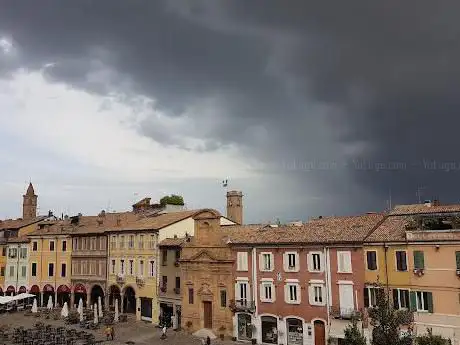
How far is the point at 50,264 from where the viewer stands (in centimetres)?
7500

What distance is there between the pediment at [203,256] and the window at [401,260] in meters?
19.1

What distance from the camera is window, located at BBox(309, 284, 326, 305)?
147 feet

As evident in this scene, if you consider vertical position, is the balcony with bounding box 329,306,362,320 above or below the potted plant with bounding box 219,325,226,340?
above

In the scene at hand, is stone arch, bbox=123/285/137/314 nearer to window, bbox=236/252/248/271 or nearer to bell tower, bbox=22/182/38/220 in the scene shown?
window, bbox=236/252/248/271

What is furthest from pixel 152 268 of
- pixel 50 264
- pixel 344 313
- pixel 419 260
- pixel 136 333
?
pixel 419 260

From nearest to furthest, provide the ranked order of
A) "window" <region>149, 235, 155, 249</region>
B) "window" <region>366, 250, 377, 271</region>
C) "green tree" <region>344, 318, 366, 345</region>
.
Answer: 1. "green tree" <region>344, 318, 366, 345</region>
2. "window" <region>366, 250, 377, 271</region>
3. "window" <region>149, 235, 155, 249</region>

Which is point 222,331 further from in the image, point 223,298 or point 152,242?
point 152,242

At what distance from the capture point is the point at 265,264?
1927 inches

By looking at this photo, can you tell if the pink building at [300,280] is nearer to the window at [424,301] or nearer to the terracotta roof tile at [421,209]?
the terracotta roof tile at [421,209]

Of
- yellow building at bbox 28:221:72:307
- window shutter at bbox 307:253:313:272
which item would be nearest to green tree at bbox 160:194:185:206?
yellow building at bbox 28:221:72:307

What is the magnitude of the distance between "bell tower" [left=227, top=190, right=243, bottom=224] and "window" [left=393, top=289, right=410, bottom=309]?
30.6 meters

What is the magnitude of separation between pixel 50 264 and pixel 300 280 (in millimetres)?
43614

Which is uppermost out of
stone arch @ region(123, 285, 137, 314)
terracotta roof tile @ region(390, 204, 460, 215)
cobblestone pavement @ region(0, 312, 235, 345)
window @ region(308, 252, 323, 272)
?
terracotta roof tile @ region(390, 204, 460, 215)

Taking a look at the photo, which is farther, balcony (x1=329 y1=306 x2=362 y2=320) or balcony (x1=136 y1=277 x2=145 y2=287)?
balcony (x1=136 y1=277 x2=145 y2=287)
